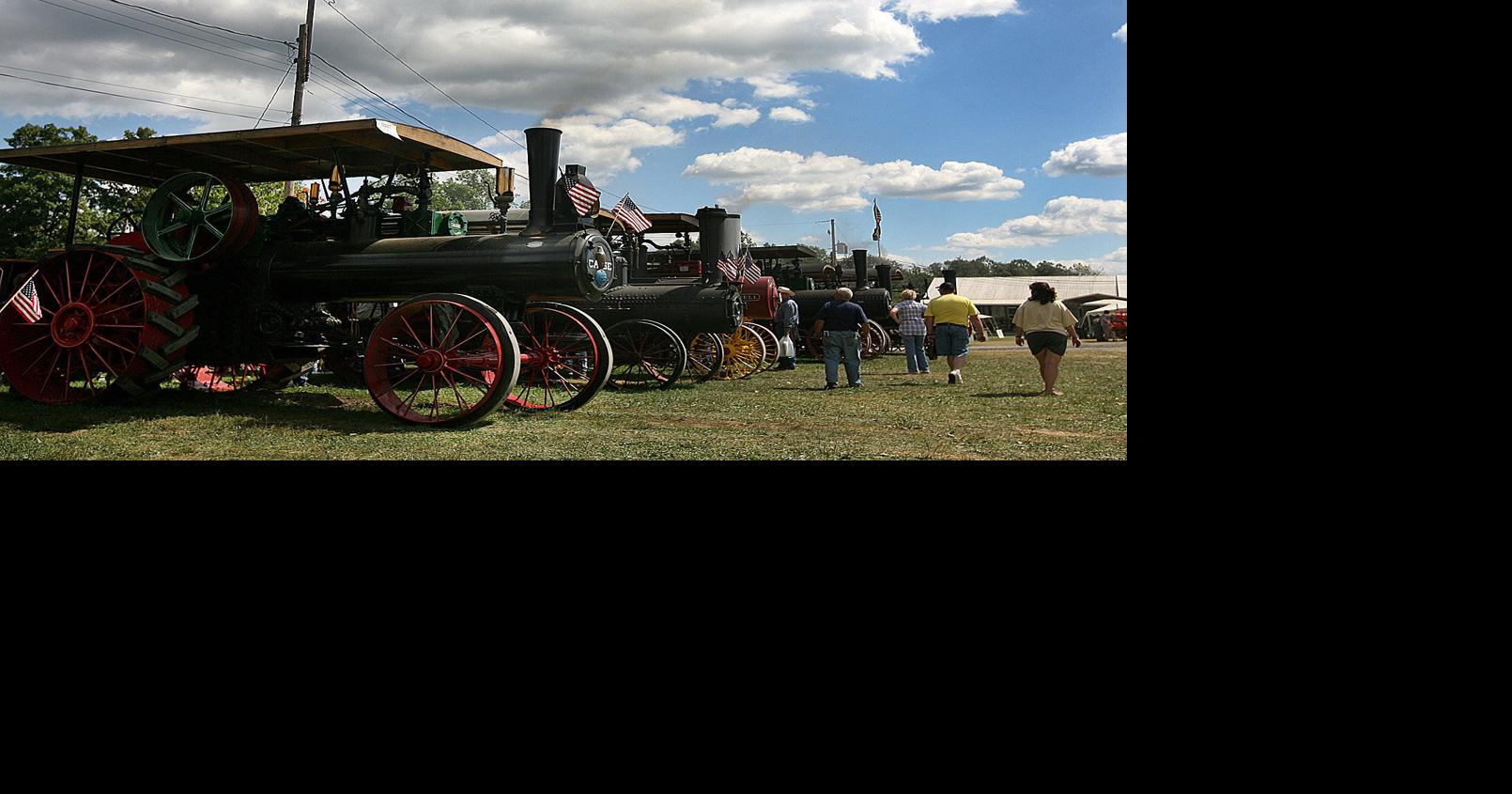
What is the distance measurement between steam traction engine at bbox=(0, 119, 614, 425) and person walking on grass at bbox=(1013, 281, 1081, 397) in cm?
263

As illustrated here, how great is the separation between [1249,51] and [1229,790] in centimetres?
99

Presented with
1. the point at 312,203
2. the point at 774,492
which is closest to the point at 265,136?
the point at 312,203

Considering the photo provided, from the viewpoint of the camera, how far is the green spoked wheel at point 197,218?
151 inches

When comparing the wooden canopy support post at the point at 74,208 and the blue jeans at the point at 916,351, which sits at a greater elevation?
the wooden canopy support post at the point at 74,208

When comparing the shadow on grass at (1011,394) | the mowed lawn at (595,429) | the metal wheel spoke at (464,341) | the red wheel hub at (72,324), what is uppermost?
the red wheel hub at (72,324)

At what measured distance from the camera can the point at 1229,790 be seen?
1000 mm

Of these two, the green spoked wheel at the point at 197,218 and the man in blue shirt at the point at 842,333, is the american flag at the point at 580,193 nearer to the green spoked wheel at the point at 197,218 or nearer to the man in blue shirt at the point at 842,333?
the green spoked wheel at the point at 197,218

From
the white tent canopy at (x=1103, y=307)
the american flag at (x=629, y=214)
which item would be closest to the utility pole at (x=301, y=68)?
the american flag at (x=629, y=214)

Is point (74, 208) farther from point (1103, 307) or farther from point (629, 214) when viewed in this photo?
point (1103, 307)

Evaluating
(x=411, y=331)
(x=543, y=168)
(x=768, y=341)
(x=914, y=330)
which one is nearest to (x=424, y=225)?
(x=543, y=168)

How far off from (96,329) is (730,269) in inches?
165

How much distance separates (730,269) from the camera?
6.96 meters

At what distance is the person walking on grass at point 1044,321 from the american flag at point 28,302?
198 inches

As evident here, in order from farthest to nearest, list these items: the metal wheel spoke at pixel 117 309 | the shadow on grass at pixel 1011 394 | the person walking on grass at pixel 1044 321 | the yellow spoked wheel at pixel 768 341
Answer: the yellow spoked wheel at pixel 768 341
the shadow on grass at pixel 1011 394
the person walking on grass at pixel 1044 321
the metal wheel spoke at pixel 117 309
